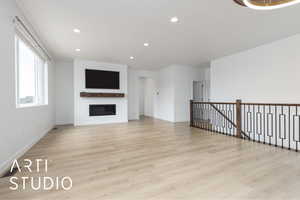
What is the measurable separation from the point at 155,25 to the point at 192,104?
3.47m

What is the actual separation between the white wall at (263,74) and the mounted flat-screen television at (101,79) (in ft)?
14.3

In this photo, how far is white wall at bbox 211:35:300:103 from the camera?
11.9 feet

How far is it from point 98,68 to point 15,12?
12.4 feet

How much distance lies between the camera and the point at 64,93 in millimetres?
6074

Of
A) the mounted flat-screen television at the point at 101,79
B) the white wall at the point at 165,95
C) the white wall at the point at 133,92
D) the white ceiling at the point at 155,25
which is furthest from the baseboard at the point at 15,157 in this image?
the white wall at the point at 165,95


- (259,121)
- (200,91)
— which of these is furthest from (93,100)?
(259,121)

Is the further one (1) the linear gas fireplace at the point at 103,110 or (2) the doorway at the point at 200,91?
(2) the doorway at the point at 200,91

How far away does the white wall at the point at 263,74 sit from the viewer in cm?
362

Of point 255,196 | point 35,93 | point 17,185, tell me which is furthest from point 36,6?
point 255,196

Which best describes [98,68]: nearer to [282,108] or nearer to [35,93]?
[35,93]

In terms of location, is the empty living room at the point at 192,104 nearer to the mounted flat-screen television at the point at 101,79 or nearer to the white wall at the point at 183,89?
the mounted flat-screen television at the point at 101,79

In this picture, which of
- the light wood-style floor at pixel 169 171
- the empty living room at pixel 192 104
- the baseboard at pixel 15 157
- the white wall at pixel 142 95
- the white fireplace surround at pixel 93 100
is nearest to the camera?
the light wood-style floor at pixel 169 171

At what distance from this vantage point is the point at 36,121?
3.54m

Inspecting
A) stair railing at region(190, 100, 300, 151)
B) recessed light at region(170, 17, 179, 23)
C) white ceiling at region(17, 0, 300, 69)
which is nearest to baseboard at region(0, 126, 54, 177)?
white ceiling at region(17, 0, 300, 69)
